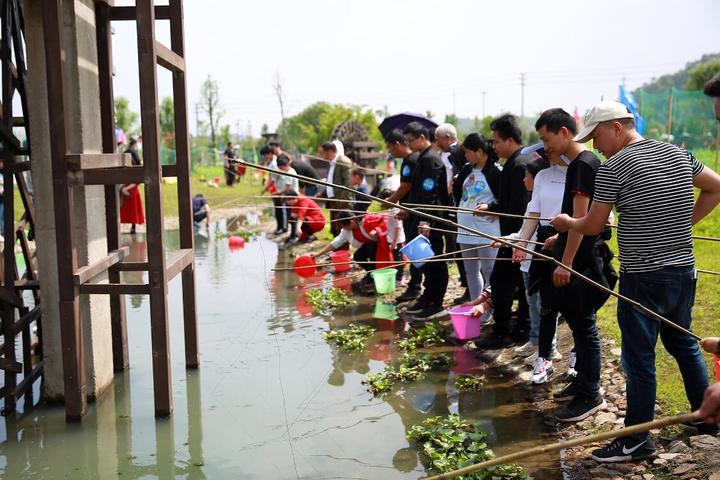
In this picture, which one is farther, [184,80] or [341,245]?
[341,245]

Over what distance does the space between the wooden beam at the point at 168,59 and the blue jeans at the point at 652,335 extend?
3.51 meters

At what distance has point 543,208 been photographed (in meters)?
5.18

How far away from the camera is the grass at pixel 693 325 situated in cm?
467

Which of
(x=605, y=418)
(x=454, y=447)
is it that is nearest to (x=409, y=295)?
(x=605, y=418)

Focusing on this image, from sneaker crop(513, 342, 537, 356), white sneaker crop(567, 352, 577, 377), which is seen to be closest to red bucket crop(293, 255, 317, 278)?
sneaker crop(513, 342, 537, 356)

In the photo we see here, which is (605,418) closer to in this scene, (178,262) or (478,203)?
(478,203)

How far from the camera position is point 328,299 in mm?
8977

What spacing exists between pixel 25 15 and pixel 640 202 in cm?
431

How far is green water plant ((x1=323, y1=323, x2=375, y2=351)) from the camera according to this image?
6922mm

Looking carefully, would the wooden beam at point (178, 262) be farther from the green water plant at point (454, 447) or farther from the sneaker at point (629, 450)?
the sneaker at point (629, 450)

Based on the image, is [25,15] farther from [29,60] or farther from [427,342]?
[427,342]

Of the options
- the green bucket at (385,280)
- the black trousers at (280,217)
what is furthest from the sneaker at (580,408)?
the black trousers at (280,217)

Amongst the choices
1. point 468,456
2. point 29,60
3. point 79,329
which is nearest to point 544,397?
point 468,456

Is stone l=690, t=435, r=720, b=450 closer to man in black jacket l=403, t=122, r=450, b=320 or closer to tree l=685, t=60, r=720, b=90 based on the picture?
man in black jacket l=403, t=122, r=450, b=320
